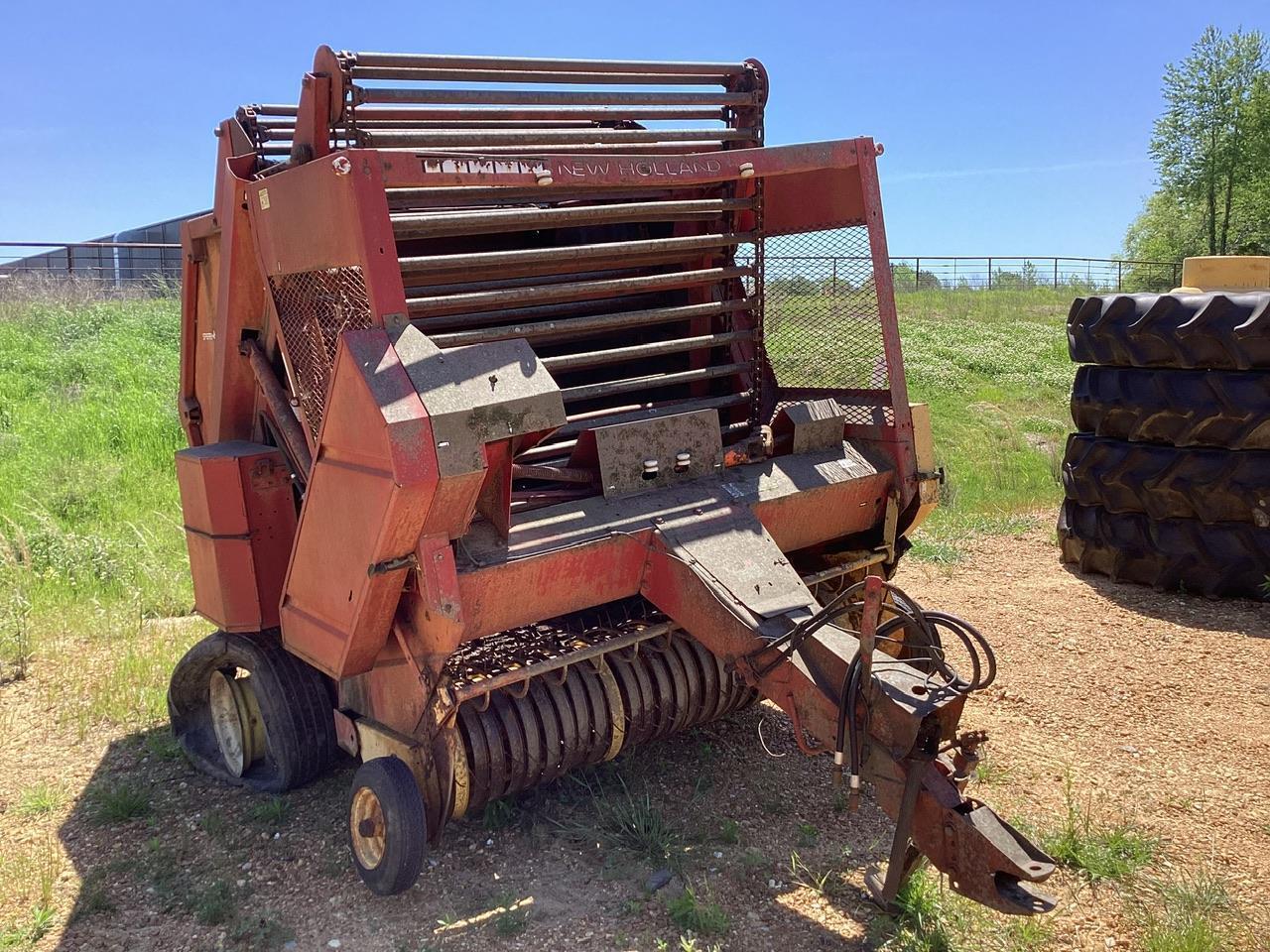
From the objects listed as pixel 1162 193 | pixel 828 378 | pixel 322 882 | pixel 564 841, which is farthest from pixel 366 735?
pixel 1162 193

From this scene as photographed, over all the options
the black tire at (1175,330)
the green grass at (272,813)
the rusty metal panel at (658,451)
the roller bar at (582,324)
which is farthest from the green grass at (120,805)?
the black tire at (1175,330)

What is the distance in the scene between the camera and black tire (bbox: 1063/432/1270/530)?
617cm

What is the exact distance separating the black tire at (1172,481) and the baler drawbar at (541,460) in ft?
8.10

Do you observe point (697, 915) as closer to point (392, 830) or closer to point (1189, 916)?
point (392, 830)

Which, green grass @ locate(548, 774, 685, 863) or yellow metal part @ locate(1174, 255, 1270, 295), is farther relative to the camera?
yellow metal part @ locate(1174, 255, 1270, 295)

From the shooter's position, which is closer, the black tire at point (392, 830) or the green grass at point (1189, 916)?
the green grass at point (1189, 916)

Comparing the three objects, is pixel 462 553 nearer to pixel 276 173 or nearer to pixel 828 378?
pixel 276 173

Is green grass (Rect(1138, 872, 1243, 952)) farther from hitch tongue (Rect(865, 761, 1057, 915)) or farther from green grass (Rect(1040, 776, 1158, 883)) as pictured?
hitch tongue (Rect(865, 761, 1057, 915))

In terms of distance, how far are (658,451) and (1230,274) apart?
5.58 meters

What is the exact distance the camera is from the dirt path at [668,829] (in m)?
3.60

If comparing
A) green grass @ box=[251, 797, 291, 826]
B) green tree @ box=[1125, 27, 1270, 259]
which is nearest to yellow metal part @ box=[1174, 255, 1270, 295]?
green grass @ box=[251, 797, 291, 826]

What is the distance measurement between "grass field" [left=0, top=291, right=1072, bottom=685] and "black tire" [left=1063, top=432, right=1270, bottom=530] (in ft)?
3.65

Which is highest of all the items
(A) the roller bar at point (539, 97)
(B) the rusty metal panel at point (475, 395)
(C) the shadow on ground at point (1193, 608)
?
(A) the roller bar at point (539, 97)

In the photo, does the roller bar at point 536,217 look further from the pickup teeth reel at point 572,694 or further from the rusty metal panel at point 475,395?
the pickup teeth reel at point 572,694
